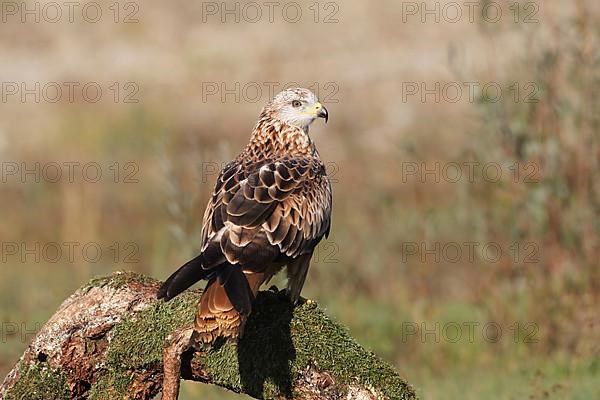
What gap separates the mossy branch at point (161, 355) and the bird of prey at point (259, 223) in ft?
0.82

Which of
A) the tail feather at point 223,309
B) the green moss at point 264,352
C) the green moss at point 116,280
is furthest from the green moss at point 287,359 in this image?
the green moss at point 116,280

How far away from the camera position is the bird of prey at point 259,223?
5.17 metres

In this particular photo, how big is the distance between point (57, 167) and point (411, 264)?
10.9 m

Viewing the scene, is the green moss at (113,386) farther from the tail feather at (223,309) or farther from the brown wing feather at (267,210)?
the brown wing feather at (267,210)

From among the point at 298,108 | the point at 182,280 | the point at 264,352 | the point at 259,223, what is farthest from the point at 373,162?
the point at 182,280

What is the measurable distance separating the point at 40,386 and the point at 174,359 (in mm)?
834

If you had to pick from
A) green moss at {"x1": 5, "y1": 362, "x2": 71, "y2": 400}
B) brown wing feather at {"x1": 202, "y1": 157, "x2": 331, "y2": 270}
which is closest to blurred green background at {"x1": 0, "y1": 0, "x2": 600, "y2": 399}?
brown wing feather at {"x1": 202, "y1": 157, "x2": 331, "y2": 270}

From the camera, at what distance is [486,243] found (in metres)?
10.8

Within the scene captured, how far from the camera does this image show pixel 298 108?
7.32 meters

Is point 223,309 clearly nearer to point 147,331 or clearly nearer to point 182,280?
point 182,280

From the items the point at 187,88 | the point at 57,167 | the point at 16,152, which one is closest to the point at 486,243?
the point at 57,167

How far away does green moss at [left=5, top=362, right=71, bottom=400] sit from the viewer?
18.7 ft

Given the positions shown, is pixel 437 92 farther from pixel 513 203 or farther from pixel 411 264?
pixel 513 203

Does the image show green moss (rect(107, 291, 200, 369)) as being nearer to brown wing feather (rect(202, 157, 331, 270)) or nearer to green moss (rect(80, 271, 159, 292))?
green moss (rect(80, 271, 159, 292))
